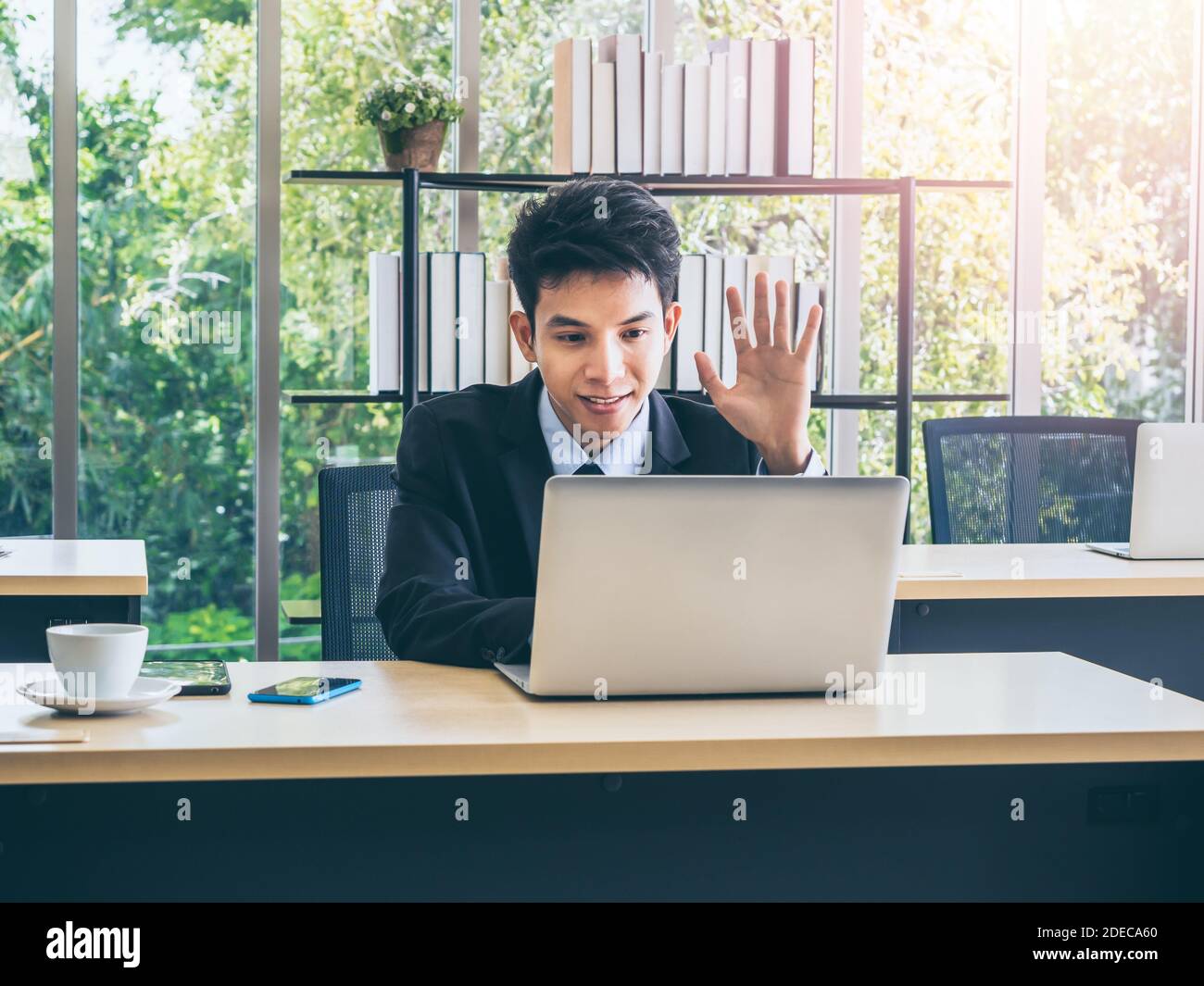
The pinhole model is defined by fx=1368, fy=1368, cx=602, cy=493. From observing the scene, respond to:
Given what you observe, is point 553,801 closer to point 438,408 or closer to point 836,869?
point 836,869

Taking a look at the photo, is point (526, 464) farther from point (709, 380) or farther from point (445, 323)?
point (445, 323)

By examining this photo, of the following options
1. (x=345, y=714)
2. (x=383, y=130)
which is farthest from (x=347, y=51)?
(x=345, y=714)

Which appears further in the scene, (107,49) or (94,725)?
(107,49)

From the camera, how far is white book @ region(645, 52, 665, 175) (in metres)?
3.44

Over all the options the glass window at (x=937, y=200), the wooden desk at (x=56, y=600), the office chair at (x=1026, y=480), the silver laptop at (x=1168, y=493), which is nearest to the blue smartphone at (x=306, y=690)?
the wooden desk at (x=56, y=600)

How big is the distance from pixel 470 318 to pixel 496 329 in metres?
0.07

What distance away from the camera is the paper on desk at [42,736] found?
121cm

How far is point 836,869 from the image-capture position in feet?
4.43

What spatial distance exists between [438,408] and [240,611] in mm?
1931

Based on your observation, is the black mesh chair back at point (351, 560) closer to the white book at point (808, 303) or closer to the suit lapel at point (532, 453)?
the suit lapel at point (532, 453)

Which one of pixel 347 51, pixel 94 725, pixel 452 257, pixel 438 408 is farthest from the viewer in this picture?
pixel 347 51

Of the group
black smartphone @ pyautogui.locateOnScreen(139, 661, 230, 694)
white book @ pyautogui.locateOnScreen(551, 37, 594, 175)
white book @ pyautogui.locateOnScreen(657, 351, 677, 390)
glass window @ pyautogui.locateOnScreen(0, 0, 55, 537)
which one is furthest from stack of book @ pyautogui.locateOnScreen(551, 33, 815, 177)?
black smartphone @ pyautogui.locateOnScreen(139, 661, 230, 694)

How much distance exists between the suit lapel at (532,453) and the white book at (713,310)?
4.83ft

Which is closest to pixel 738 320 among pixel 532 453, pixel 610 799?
pixel 532 453
